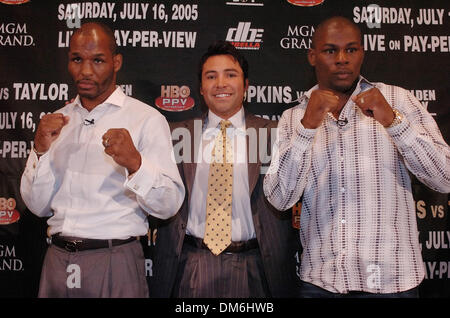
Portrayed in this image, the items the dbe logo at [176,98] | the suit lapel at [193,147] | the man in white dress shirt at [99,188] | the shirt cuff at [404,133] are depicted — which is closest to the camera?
the shirt cuff at [404,133]

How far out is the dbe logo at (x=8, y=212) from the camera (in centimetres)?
258

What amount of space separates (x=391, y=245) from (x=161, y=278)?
1.10 m

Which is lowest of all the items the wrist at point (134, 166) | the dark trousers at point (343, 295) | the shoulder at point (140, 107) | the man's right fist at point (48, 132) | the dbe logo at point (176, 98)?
the dark trousers at point (343, 295)

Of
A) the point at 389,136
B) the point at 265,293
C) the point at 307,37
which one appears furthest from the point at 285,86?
the point at 265,293

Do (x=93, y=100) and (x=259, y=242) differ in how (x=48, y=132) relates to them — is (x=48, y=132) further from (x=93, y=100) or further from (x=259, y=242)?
(x=259, y=242)

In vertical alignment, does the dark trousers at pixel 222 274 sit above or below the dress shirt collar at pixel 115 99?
below

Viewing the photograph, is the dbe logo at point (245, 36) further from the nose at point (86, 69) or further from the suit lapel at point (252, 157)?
the nose at point (86, 69)

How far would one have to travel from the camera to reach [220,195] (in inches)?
92.5

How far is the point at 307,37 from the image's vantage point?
8.66 feet

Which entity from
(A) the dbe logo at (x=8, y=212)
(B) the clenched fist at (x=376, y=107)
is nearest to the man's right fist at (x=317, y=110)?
(B) the clenched fist at (x=376, y=107)

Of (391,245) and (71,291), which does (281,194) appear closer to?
(391,245)

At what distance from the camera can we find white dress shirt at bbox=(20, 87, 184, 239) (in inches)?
83.9

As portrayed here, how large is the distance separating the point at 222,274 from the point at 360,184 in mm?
770
